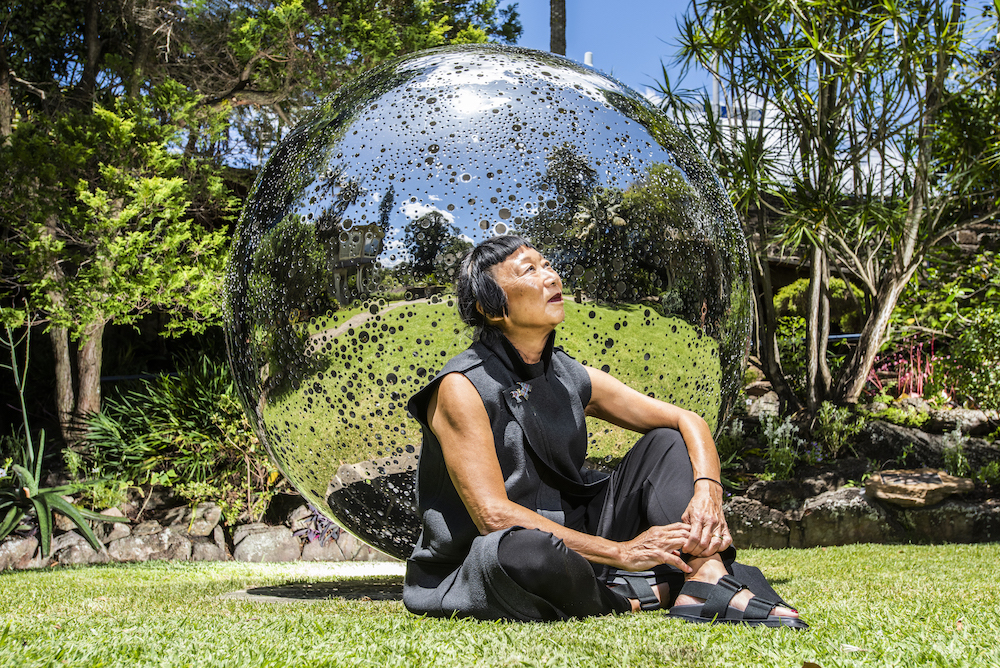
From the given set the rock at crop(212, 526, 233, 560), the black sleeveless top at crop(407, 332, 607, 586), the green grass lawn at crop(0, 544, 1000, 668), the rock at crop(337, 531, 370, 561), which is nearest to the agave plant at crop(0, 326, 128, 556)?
A: the rock at crop(212, 526, 233, 560)

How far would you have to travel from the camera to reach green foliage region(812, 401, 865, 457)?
23.3 ft

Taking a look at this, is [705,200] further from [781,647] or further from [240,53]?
[240,53]

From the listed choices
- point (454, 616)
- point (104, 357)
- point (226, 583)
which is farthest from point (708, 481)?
point (104, 357)

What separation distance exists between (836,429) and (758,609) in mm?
5438

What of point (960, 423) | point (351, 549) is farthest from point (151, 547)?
point (960, 423)

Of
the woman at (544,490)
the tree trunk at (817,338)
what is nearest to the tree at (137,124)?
the tree trunk at (817,338)

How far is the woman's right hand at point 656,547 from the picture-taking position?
224 centimetres

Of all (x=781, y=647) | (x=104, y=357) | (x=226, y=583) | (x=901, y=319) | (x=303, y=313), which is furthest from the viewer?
(x=104, y=357)

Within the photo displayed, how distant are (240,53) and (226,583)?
18.4 ft

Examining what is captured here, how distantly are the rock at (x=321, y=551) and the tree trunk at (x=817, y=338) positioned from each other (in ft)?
14.6

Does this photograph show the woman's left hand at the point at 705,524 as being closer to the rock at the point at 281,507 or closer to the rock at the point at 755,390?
the rock at the point at 281,507

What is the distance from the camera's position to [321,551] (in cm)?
664

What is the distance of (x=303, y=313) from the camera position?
2.75 m

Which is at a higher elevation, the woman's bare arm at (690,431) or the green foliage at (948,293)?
the green foliage at (948,293)
